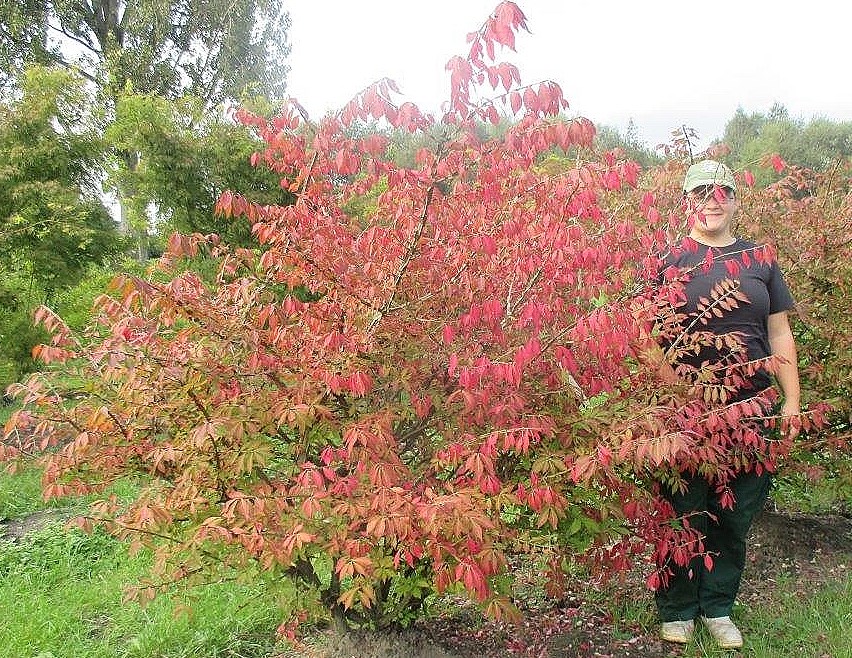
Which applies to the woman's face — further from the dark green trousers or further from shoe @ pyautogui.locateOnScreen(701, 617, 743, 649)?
shoe @ pyautogui.locateOnScreen(701, 617, 743, 649)

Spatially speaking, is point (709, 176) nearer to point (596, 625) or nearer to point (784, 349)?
point (784, 349)

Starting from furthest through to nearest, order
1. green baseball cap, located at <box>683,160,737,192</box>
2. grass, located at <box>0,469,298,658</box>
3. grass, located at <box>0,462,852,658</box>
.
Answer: grass, located at <box>0,469,298,658</box> < grass, located at <box>0,462,852,658</box> < green baseball cap, located at <box>683,160,737,192</box>

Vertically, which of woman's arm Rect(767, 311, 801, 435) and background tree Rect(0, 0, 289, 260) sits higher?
background tree Rect(0, 0, 289, 260)

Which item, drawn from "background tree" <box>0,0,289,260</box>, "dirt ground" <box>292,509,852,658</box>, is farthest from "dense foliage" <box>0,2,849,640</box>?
"background tree" <box>0,0,289,260</box>

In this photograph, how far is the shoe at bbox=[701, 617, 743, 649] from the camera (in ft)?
9.03

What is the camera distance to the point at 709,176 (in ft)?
8.20

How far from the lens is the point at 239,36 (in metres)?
20.0

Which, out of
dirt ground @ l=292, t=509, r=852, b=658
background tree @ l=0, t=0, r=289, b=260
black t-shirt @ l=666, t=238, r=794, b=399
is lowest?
dirt ground @ l=292, t=509, r=852, b=658

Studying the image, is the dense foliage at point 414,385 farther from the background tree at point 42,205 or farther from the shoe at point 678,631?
the background tree at point 42,205

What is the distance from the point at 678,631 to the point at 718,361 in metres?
1.28

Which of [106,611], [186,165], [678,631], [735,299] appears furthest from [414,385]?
[186,165]

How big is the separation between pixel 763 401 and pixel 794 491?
2.52 m

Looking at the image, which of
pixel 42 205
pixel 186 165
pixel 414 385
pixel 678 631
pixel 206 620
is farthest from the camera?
pixel 186 165

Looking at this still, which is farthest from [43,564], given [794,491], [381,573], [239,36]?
[239,36]
